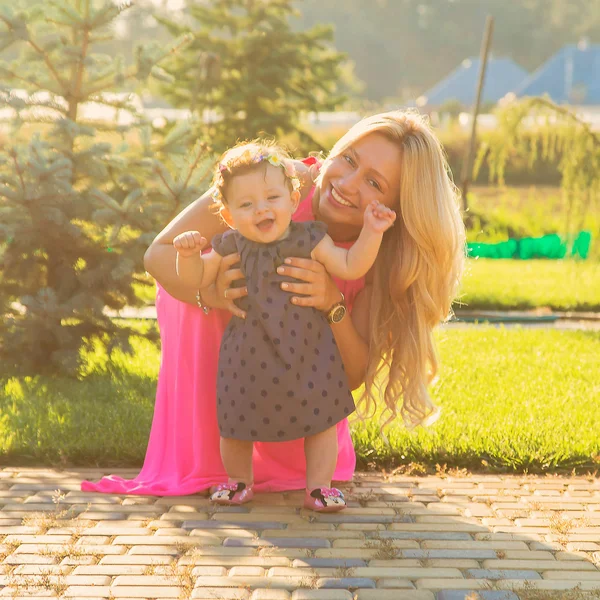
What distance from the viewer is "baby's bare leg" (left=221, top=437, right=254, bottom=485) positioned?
3.69m

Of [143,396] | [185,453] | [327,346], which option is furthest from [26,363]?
[327,346]

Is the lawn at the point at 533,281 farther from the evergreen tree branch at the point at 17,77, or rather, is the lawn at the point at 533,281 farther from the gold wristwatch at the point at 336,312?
the gold wristwatch at the point at 336,312

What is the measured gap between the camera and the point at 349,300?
3994 millimetres

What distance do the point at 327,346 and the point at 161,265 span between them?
744mm

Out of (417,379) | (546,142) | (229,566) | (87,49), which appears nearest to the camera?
(229,566)

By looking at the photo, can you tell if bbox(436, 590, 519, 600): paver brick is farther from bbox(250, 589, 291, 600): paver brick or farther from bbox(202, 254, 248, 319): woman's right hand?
bbox(202, 254, 248, 319): woman's right hand

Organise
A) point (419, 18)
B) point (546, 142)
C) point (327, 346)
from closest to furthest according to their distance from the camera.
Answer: point (327, 346)
point (546, 142)
point (419, 18)

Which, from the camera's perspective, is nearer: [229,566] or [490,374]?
[229,566]

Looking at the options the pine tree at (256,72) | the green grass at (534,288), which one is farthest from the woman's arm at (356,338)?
the pine tree at (256,72)

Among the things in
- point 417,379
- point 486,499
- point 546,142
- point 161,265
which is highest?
point 546,142

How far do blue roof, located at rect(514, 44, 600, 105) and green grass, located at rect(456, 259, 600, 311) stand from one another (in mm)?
41988

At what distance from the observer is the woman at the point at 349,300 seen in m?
3.61

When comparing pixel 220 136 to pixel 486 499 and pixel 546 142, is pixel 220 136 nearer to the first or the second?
pixel 546 142

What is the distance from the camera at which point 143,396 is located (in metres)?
5.43
